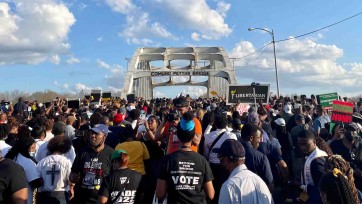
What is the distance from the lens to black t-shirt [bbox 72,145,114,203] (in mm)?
4691

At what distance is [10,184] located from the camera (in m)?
3.54

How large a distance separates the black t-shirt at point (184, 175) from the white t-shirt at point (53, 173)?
1715mm

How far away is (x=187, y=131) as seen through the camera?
390 centimetres

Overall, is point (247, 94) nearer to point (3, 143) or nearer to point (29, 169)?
point (3, 143)

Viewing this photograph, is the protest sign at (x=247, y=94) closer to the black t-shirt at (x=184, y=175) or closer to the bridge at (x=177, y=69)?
the black t-shirt at (x=184, y=175)

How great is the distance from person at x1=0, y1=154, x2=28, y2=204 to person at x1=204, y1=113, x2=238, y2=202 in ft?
9.48

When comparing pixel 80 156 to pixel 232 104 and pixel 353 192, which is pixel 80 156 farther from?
pixel 232 104

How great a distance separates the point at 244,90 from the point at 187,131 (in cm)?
983

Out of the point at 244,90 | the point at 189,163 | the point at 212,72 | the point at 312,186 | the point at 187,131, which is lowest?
the point at 312,186

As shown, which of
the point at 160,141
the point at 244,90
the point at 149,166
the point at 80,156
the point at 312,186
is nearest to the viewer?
the point at 312,186

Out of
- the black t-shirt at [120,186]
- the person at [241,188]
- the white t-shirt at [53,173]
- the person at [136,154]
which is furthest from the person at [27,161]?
the person at [241,188]

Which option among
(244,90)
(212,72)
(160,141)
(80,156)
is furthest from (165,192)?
(212,72)

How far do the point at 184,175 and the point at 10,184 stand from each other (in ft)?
5.49

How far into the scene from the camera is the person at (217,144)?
18.6 ft
